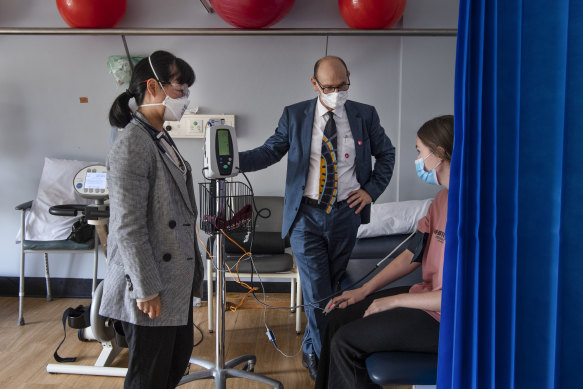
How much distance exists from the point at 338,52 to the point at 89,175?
1726mm

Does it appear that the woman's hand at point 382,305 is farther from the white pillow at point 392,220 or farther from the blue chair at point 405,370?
the white pillow at point 392,220

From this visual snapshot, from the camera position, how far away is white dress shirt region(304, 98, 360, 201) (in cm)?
216

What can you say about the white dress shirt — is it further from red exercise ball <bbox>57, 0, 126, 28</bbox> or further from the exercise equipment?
red exercise ball <bbox>57, 0, 126, 28</bbox>

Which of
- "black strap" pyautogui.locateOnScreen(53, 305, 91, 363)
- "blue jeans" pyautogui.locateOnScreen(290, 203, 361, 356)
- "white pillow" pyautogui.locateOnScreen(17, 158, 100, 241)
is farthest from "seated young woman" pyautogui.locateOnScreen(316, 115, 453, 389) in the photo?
"white pillow" pyautogui.locateOnScreen(17, 158, 100, 241)

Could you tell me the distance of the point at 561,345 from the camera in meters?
0.75

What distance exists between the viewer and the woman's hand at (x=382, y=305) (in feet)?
5.32

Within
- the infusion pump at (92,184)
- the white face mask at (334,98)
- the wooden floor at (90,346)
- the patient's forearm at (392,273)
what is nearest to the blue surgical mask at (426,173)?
the patient's forearm at (392,273)

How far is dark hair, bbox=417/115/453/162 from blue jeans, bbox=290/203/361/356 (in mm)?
595

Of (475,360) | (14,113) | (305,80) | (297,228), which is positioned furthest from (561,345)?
(14,113)

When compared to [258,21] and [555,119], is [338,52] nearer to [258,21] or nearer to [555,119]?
[258,21]

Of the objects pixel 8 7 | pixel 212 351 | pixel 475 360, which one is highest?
pixel 8 7

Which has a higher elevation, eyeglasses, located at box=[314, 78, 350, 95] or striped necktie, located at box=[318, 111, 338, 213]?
eyeglasses, located at box=[314, 78, 350, 95]

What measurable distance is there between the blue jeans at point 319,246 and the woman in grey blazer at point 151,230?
0.64 meters

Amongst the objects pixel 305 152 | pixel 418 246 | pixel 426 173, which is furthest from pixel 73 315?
pixel 426 173
